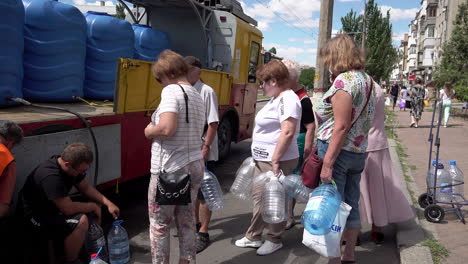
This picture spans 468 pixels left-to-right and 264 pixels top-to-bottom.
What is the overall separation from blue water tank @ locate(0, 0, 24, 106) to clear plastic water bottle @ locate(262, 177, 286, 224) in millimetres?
2458

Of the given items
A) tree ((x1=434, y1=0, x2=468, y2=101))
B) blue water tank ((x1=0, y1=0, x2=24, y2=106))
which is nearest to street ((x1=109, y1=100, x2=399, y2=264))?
blue water tank ((x1=0, y1=0, x2=24, y2=106))

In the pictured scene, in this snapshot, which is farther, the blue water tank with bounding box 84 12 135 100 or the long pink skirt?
the blue water tank with bounding box 84 12 135 100

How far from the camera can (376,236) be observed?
415 cm

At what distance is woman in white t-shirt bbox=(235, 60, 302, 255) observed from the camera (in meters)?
3.41

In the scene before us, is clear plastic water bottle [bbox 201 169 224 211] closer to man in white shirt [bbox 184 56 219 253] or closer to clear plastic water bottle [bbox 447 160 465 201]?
man in white shirt [bbox 184 56 219 253]

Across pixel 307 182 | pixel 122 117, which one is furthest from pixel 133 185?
pixel 307 182

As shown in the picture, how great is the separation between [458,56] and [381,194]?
16.3 m

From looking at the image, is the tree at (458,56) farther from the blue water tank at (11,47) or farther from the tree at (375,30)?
the tree at (375,30)

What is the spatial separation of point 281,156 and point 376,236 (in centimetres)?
151

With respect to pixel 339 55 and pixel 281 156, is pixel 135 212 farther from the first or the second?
pixel 339 55

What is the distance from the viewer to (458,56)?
17578 mm

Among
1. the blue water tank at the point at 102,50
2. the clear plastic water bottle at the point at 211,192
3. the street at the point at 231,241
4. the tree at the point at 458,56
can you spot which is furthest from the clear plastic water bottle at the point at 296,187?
the tree at the point at 458,56

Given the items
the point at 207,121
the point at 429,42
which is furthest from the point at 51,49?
the point at 429,42

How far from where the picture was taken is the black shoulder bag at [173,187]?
9.10 feet
